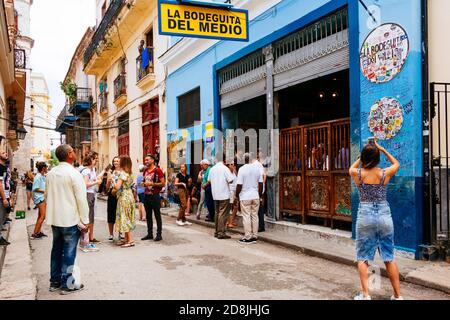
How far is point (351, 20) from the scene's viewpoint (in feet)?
24.1

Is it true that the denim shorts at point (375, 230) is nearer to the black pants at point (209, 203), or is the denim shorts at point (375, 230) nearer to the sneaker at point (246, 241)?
the sneaker at point (246, 241)

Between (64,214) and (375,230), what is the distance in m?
3.44

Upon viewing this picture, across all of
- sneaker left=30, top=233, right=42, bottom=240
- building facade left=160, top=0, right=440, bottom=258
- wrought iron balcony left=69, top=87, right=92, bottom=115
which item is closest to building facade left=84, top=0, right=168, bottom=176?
building facade left=160, top=0, right=440, bottom=258

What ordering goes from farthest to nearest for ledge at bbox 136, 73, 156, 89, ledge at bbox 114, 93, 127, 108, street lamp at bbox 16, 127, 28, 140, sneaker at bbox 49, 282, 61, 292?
street lamp at bbox 16, 127, 28, 140
ledge at bbox 114, 93, 127, 108
ledge at bbox 136, 73, 156, 89
sneaker at bbox 49, 282, 61, 292

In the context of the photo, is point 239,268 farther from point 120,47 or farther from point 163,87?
point 120,47

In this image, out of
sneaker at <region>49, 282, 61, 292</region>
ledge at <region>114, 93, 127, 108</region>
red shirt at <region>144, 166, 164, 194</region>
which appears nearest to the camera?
sneaker at <region>49, 282, 61, 292</region>

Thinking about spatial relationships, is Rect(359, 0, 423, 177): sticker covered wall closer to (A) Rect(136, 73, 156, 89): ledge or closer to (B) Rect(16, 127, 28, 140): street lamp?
(A) Rect(136, 73, 156, 89): ledge

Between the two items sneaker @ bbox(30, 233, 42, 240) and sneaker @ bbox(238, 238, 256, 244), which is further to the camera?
sneaker @ bbox(30, 233, 42, 240)

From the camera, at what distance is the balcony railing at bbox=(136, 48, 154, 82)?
17484mm

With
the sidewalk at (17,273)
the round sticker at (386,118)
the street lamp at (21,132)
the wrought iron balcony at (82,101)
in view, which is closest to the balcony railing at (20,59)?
the street lamp at (21,132)

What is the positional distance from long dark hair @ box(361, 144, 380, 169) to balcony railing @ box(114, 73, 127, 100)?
1787 cm

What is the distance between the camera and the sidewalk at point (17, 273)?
492 cm

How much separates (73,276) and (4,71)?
13924mm

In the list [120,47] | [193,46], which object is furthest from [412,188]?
[120,47]
